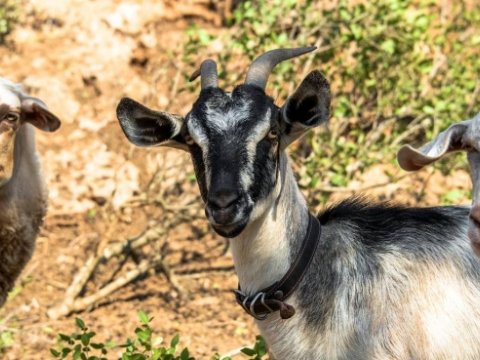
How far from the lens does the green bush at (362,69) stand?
7805mm

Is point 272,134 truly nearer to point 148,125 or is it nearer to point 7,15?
point 148,125

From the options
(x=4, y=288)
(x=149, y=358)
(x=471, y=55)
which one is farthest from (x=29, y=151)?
(x=471, y=55)

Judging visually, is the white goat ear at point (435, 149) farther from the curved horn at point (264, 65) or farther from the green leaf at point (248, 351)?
the green leaf at point (248, 351)

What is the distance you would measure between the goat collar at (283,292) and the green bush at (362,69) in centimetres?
299

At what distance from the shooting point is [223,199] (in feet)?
13.3

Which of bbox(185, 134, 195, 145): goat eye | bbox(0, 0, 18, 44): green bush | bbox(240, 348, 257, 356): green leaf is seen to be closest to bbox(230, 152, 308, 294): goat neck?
bbox(185, 134, 195, 145): goat eye

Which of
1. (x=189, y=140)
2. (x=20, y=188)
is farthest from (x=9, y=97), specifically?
(x=189, y=140)

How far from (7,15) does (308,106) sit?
6.60m

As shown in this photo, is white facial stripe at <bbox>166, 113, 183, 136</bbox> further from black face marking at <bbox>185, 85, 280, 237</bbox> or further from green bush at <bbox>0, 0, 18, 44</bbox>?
green bush at <bbox>0, 0, 18, 44</bbox>

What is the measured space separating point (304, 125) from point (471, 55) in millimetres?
4806

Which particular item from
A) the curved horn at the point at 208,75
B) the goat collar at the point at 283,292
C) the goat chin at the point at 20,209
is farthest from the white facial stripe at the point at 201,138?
the goat chin at the point at 20,209

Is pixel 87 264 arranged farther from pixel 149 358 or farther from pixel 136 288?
pixel 149 358

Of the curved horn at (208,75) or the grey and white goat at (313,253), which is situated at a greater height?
the curved horn at (208,75)

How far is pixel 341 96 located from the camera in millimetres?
8430
